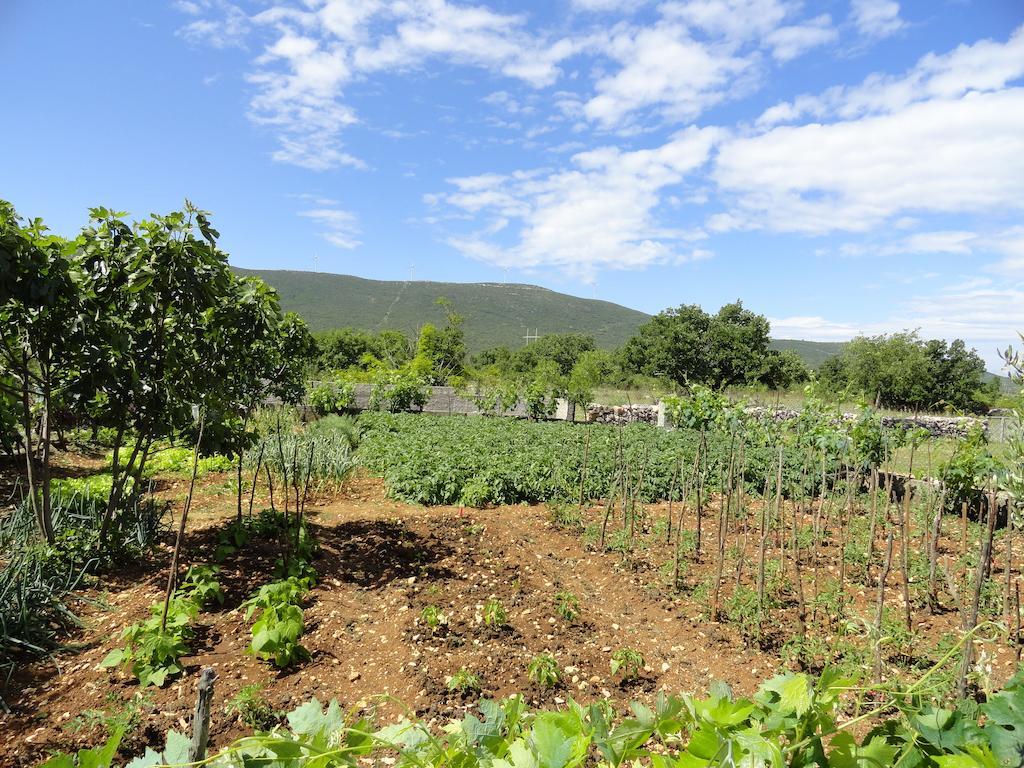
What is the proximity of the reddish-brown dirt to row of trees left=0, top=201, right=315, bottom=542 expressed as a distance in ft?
4.43

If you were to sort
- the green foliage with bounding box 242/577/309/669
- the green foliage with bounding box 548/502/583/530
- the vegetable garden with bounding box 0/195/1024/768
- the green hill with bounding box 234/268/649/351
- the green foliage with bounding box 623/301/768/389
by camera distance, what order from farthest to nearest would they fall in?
the green hill with bounding box 234/268/649/351 → the green foliage with bounding box 623/301/768/389 → the green foliage with bounding box 548/502/583/530 → the green foliage with bounding box 242/577/309/669 → the vegetable garden with bounding box 0/195/1024/768

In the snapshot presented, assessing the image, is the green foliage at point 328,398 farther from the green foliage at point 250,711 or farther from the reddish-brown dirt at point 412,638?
the green foliage at point 250,711

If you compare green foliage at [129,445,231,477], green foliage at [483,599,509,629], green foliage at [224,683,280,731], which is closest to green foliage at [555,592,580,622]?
green foliage at [483,599,509,629]

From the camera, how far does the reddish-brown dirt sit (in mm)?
3068

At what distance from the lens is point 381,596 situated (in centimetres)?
444

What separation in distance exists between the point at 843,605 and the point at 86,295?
6291 mm

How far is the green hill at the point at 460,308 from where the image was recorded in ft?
320

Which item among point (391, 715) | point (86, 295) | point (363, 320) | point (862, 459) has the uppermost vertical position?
point (363, 320)

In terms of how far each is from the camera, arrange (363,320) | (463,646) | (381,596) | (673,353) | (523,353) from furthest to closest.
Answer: (363,320)
(523,353)
(673,353)
(381,596)
(463,646)

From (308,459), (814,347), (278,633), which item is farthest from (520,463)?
(814,347)

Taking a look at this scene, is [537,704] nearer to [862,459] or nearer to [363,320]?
[862,459]

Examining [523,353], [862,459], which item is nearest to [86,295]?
[862,459]

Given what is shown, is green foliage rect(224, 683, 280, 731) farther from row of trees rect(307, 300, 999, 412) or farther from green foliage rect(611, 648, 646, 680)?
row of trees rect(307, 300, 999, 412)

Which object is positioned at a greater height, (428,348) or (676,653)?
(428,348)
